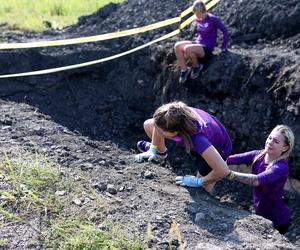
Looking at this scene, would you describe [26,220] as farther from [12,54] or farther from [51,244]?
[12,54]

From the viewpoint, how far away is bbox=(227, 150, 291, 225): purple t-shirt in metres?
5.04

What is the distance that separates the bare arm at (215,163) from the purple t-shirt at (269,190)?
0.34m

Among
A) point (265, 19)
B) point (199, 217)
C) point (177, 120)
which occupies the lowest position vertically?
point (199, 217)

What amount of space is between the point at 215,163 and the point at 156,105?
13.3 ft

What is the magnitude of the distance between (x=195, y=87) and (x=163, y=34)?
1968 mm

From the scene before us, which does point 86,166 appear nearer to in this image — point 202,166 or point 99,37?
point 202,166

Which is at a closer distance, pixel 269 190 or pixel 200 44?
pixel 269 190

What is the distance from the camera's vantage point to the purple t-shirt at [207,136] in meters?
4.84

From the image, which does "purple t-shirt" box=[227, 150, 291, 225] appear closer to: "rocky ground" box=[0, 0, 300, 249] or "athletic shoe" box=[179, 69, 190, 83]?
"rocky ground" box=[0, 0, 300, 249]

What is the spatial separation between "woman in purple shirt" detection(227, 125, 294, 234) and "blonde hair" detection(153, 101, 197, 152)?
0.61 meters

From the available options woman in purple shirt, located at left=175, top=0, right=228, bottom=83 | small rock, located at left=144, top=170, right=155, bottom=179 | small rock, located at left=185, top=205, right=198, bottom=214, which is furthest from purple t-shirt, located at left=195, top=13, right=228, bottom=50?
small rock, located at left=185, top=205, right=198, bottom=214

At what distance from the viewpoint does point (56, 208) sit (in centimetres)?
468

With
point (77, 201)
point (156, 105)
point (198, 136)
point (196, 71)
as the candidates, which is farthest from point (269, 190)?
point (156, 105)

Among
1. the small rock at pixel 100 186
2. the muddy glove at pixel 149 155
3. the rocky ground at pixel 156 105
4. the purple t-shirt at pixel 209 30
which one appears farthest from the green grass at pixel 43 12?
the small rock at pixel 100 186
